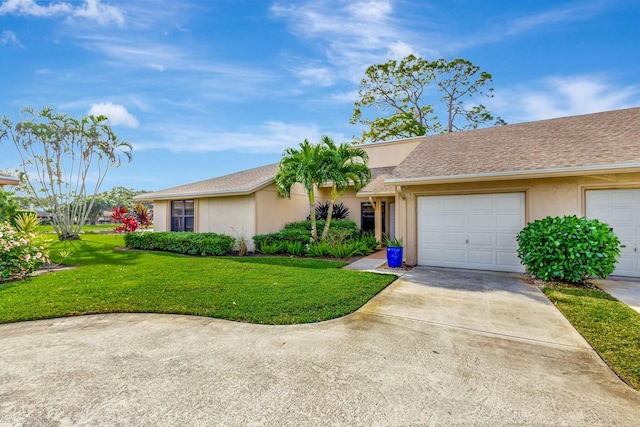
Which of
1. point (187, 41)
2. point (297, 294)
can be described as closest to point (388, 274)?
point (297, 294)

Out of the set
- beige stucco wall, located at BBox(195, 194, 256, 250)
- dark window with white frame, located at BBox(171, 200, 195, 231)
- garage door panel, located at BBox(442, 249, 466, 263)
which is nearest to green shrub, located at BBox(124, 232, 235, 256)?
beige stucco wall, located at BBox(195, 194, 256, 250)

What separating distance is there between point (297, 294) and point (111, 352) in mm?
3085

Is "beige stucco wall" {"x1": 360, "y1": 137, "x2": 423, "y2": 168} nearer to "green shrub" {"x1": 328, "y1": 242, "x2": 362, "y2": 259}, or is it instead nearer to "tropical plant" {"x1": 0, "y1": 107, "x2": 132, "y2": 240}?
"green shrub" {"x1": 328, "y1": 242, "x2": 362, "y2": 259}

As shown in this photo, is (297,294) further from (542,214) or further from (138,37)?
(138,37)

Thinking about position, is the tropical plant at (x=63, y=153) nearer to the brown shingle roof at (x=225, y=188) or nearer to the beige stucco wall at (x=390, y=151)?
the brown shingle roof at (x=225, y=188)

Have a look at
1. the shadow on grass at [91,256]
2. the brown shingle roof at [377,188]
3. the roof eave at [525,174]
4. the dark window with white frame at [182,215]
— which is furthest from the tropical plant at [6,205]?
the brown shingle roof at [377,188]

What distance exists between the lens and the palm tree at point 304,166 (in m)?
11.0

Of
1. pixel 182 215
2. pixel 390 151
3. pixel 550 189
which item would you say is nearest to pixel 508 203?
pixel 550 189

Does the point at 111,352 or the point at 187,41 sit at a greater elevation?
the point at 187,41

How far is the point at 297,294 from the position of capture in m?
5.80

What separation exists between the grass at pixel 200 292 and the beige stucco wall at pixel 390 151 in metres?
9.73

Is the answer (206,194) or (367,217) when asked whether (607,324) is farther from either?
(206,194)

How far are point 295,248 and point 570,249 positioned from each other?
27.3 feet

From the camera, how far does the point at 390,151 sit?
1697 centimetres
